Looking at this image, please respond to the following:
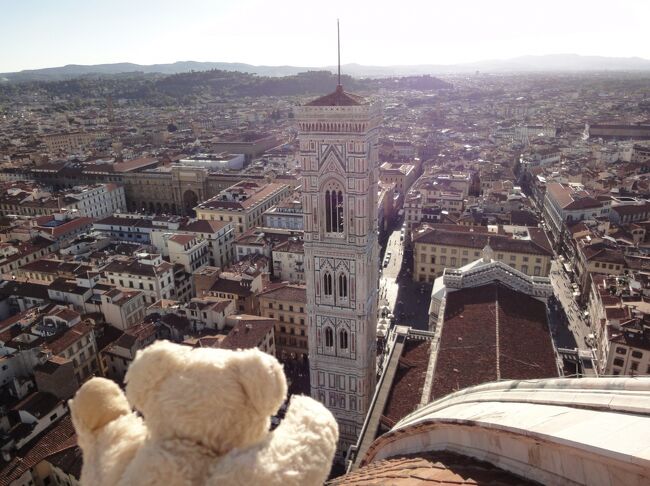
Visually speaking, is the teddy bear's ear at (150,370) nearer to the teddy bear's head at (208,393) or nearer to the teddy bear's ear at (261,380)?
the teddy bear's head at (208,393)

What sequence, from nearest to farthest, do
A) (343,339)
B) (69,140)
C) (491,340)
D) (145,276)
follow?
1. (491,340)
2. (343,339)
3. (145,276)
4. (69,140)

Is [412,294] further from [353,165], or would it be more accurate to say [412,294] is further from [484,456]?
[484,456]

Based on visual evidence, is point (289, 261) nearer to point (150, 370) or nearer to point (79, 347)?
point (79, 347)

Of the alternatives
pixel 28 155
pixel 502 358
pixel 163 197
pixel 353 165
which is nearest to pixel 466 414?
pixel 502 358

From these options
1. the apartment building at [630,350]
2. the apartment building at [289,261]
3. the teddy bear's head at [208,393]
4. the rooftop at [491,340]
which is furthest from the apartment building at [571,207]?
the teddy bear's head at [208,393]

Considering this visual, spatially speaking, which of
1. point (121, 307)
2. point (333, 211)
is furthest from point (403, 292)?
point (333, 211)

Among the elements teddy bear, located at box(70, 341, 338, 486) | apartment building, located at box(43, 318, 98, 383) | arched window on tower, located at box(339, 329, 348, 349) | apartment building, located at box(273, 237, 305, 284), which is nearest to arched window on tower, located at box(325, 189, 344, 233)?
arched window on tower, located at box(339, 329, 348, 349)
